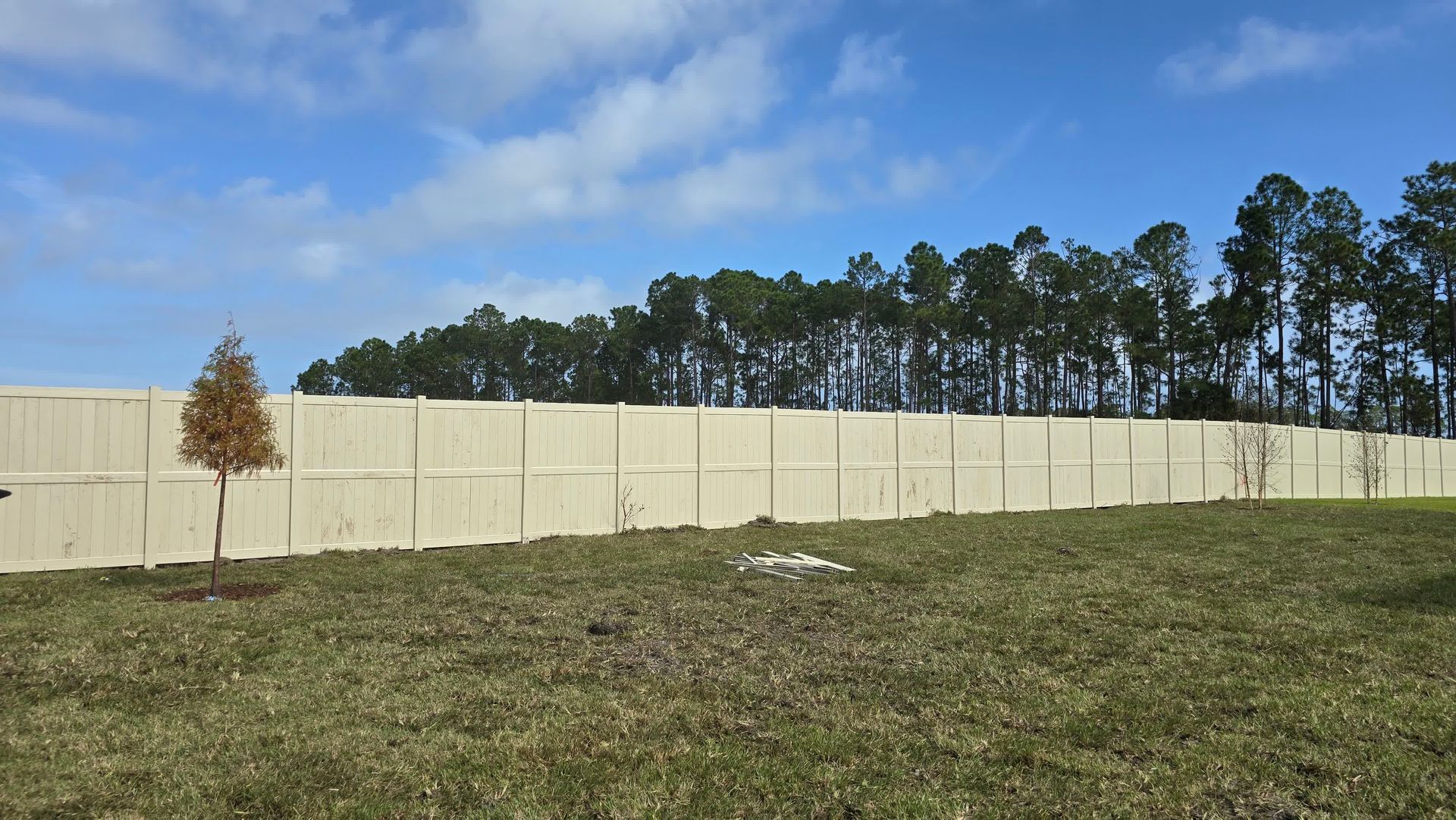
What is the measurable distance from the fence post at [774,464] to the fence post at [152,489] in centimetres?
954

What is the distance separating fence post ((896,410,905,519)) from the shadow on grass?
8.85 metres

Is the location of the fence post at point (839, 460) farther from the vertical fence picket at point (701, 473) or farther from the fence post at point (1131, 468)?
the fence post at point (1131, 468)

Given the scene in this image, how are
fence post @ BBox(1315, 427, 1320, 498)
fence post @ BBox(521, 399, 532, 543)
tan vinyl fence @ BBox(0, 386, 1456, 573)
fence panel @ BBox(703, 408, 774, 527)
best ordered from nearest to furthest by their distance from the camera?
tan vinyl fence @ BBox(0, 386, 1456, 573) → fence post @ BBox(521, 399, 532, 543) → fence panel @ BBox(703, 408, 774, 527) → fence post @ BBox(1315, 427, 1320, 498)

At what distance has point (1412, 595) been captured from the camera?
7.74 metres

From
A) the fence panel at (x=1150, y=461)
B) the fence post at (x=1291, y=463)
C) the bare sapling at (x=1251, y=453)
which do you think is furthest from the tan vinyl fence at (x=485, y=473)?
the fence post at (x=1291, y=463)

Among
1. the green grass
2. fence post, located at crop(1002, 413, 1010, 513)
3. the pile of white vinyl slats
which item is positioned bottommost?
the green grass

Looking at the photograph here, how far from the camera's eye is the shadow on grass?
724 centimetres

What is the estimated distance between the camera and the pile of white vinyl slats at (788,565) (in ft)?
30.3

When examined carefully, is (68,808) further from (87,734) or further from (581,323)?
(581,323)

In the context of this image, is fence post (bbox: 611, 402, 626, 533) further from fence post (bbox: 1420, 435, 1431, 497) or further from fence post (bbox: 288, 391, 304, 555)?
fence post (bbox: 1420, 435, 1431, 497)

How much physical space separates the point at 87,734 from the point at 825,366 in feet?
186

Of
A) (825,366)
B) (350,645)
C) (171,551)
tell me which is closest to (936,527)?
(350,645)

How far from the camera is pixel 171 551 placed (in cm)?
986

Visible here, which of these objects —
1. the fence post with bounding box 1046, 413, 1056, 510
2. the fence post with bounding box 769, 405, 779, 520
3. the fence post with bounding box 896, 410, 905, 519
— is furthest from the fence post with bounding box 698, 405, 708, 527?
the fence post with bounding box 1046, 413, 1056, 510
